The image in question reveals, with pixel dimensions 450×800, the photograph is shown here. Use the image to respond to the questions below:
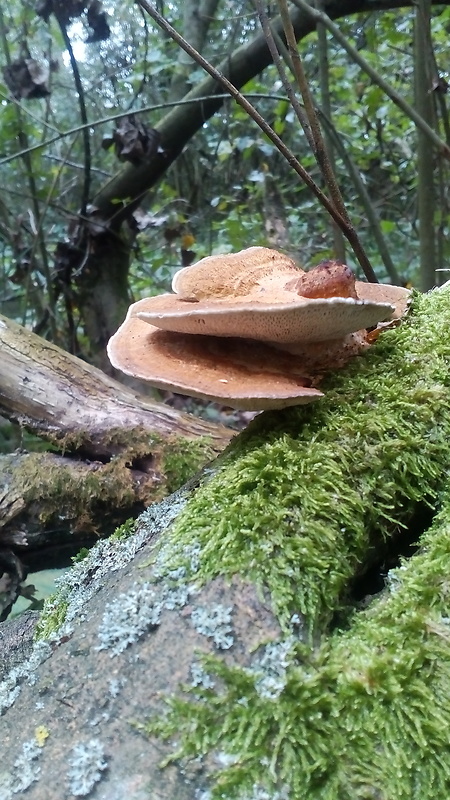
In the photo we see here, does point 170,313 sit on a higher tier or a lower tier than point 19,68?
lower

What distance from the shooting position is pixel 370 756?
0.94 meters

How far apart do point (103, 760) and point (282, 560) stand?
1.51ft

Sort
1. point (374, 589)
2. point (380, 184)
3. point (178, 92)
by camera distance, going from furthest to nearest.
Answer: point (380, 184), point (178, 92), point (374, 589)

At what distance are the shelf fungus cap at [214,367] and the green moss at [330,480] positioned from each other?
0.37 ft

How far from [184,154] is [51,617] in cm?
620

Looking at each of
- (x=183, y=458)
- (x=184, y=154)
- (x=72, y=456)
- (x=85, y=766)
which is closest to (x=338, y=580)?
(x=85, y=766)

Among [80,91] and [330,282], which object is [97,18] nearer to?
[80,91]

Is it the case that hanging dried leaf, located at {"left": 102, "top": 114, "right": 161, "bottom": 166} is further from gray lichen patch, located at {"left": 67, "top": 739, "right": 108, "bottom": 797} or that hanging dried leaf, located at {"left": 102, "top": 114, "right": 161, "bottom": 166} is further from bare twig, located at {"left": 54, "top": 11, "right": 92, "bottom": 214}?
gray lichen patch, located at {"left": 67, "top": 739, "right": 108, "bottom": 797}

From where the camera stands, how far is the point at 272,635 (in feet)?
3.49

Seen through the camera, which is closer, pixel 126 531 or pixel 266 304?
pixel 266 304

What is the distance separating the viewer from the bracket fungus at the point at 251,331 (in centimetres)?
129

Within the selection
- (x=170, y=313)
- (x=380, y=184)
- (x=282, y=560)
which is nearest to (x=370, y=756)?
(x=282, y=560)

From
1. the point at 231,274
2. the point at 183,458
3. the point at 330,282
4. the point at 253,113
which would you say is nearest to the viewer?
the point at 330,282

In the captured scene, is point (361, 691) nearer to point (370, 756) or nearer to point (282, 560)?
point (370, 756)
